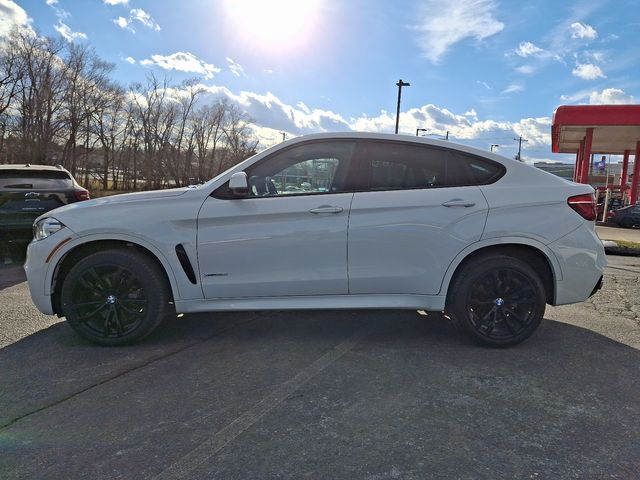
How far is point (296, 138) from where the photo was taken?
4.11 meters

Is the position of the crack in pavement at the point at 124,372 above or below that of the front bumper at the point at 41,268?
below

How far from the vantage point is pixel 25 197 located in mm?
7344

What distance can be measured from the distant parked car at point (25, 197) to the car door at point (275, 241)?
4.90 metres

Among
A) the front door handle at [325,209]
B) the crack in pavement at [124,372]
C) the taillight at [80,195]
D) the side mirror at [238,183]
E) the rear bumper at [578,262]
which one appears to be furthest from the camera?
the taillight at [80,195]

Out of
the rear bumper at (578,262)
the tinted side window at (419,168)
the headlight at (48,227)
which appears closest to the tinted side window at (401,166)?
the tinted side window at (419,168)

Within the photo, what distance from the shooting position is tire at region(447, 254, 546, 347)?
3936 millimetres

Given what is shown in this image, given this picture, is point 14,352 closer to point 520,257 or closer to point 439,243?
point 439,243

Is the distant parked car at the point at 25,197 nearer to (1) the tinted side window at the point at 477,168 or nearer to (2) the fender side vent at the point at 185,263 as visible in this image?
(2) the fender side vent at the point at 185,263

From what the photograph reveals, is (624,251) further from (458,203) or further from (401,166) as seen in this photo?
(401,166)

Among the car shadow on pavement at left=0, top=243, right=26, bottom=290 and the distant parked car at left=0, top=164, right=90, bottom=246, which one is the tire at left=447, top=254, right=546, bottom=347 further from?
the distant parked car at left=0, top=164, right=90, bottom=246

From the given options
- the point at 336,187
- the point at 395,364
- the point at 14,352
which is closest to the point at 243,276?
the point at 336,187

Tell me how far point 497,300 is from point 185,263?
2.58 m

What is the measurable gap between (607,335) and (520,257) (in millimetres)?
1277

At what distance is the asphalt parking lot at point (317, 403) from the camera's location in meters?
2.46
